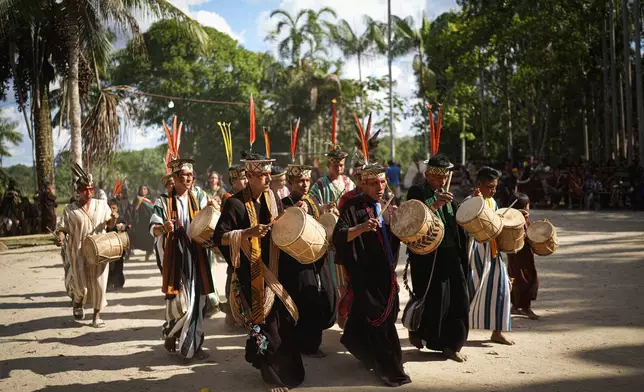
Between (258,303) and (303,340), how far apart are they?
1.05 metres

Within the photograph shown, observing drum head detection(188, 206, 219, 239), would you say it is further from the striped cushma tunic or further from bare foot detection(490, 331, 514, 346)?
bare foot detection(490, 331, 514, 346)

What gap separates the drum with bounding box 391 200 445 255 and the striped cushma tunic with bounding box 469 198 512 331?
108 centimetres

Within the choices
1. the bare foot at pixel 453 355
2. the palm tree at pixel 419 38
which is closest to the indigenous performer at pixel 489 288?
the bare foot at pixel 453 355

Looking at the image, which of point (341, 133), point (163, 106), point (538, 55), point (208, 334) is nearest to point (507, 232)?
point (208, 334)

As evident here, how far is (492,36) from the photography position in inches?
1027

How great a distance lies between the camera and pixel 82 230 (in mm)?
8008

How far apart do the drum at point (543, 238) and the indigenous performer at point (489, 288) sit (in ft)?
2.94

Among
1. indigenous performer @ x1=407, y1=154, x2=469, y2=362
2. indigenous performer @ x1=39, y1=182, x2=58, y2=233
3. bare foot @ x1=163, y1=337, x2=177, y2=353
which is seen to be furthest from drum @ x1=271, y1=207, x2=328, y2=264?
indigenous performer @ x1=39, y1=182, x2=58, y2=233

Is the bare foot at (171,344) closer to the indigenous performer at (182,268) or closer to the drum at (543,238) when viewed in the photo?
the indigenous performer at (182,268)

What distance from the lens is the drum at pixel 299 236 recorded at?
4.84 metres

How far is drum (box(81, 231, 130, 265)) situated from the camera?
22.9 ft

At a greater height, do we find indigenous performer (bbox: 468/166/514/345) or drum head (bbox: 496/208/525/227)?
drum head (bbox: 496/208/525/227)

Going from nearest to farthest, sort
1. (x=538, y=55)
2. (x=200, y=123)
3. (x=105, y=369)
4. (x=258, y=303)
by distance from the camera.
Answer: (x=258, y=303) → (x=105, y=369) → (x=538, y=55) → (x=200, y=123)

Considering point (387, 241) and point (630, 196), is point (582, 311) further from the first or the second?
point (630, 196)
